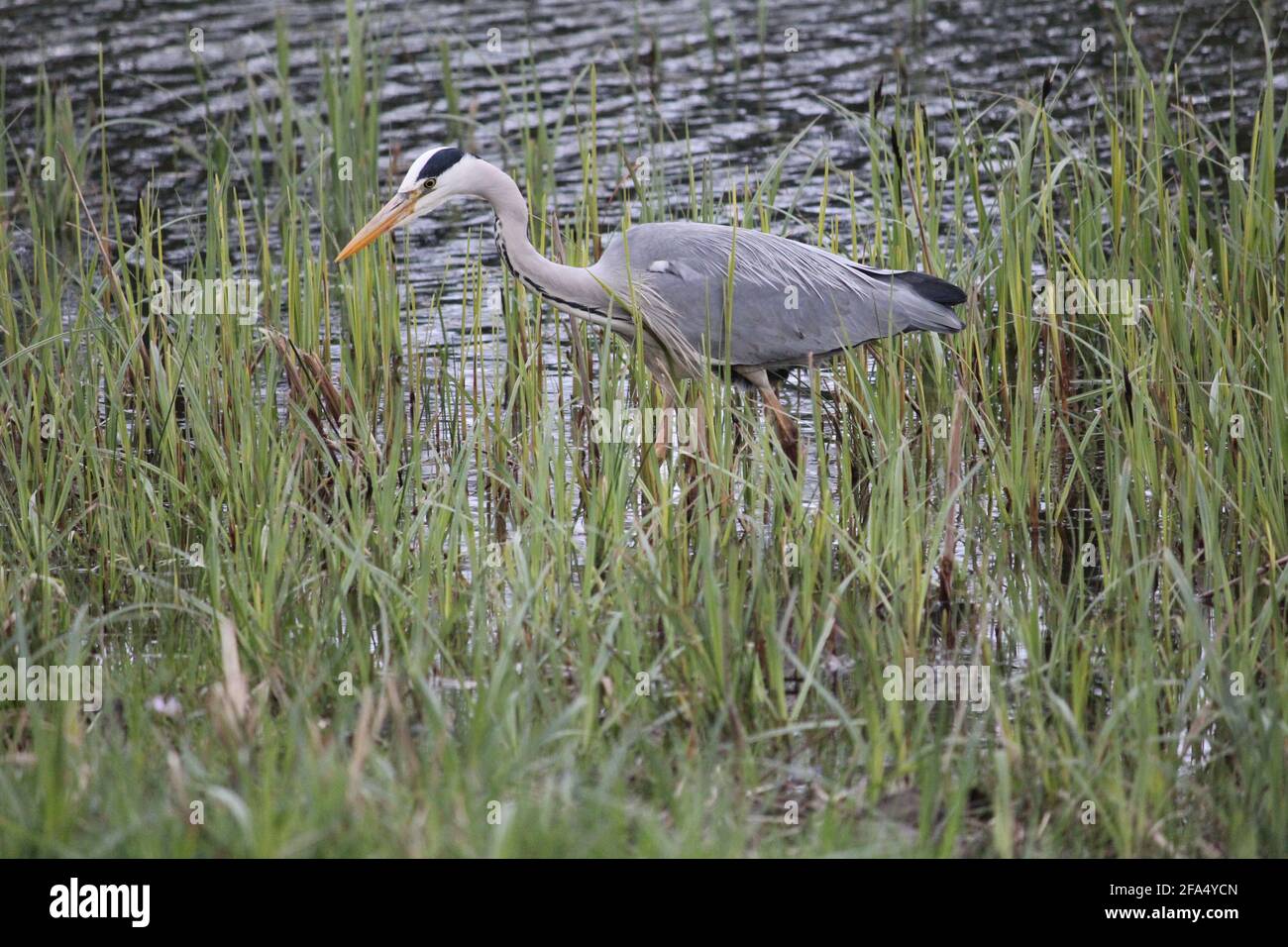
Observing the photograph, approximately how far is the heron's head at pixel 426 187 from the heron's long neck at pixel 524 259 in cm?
9

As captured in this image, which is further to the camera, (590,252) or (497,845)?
(590,252)

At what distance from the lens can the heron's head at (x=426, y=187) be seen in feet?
16.4

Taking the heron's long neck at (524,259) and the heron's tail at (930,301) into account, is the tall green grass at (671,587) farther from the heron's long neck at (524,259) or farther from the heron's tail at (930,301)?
the heron's long neck at (524,259)

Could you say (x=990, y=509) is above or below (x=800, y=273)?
below

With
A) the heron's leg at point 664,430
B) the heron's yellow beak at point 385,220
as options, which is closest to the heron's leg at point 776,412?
the heron's leg at point 664,430

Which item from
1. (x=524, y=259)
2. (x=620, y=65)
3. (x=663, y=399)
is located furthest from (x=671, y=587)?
(x=620, y=65)

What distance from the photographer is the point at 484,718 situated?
2.99 meters

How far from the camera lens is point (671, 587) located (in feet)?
12.1

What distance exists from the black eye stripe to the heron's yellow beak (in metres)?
0.10

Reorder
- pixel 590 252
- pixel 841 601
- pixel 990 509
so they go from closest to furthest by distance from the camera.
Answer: pixel 841 601 < pixel 990 509 < pixel 590 252
